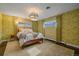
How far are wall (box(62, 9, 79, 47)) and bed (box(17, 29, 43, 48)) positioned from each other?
55cm

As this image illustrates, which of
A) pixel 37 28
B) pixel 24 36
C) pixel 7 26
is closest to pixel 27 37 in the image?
pixel 24 36

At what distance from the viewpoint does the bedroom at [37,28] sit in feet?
4.32

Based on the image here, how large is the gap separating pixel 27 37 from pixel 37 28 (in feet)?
0.96

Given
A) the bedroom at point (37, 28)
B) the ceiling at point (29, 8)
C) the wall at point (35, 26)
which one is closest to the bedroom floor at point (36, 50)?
the bedroom at point (37, 28)

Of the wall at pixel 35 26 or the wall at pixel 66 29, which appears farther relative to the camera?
the wall at pixel 35 26

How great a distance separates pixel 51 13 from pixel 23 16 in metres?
0.59

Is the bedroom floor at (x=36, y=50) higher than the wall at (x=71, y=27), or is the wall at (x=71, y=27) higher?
the wall at (x=71, y=27)

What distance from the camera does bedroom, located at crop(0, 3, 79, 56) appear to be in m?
1.32

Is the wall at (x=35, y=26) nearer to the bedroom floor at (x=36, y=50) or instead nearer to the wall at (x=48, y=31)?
the wall at (x=48, y=31)

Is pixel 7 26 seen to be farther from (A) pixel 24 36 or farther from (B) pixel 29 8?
(B) pixel 29 8

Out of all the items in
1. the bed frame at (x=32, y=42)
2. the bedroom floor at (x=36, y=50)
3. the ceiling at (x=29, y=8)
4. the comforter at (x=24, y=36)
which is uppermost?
the ceiling at (x=29, y=8)

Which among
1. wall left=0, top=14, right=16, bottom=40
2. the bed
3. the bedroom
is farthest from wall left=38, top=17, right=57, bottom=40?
wall left=0, top=14, right=16, bottom=40

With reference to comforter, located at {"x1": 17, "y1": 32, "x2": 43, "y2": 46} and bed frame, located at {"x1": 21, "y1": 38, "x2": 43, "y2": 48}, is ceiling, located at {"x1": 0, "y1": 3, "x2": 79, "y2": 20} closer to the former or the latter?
comforter, located at {"x1": 17, "y1": 32, "x2": 43, "y2": 46}

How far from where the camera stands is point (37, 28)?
1.50 m
